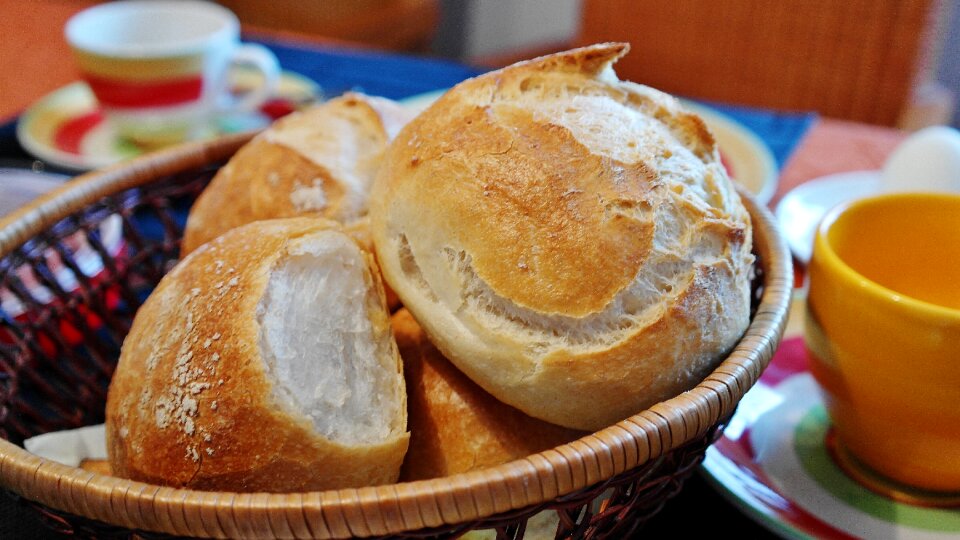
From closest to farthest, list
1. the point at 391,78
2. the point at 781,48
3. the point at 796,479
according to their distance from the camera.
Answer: the point at 796,479 → the point at 391,78 → the point at 781,48

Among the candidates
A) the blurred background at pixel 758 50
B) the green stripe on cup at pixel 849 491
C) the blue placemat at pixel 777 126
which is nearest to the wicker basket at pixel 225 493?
the green stripe on cup at pixel 849 491

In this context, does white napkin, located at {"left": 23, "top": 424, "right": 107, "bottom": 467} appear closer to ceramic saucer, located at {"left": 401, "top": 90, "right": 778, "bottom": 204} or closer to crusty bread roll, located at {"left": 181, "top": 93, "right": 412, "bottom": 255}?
crusty bread roll, located at {"left": 181, "top": 93, "right": 412, "bottom": 255}

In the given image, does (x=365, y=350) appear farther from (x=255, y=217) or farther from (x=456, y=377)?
(x=255, y=217)

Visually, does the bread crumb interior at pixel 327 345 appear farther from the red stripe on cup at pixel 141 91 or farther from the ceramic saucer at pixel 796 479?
the red stripe on cup at pixel 141 91

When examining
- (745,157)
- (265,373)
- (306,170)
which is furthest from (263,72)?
(265,373)

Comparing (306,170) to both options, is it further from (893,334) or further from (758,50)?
(758,50)
